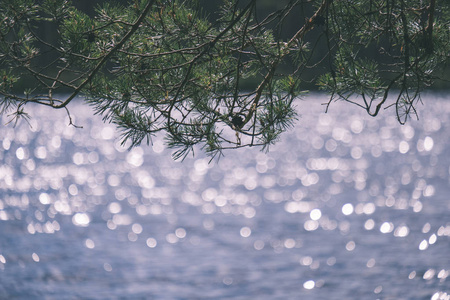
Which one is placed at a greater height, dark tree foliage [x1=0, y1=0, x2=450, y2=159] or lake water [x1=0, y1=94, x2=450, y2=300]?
lake water [x1=0, y1=94, x2=450, y2=300]

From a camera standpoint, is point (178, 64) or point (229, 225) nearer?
point (178, 64)

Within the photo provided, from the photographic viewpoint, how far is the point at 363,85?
4828 mm

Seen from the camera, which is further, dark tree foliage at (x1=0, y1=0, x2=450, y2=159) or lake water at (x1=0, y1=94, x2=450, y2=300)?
lake water at (x1=0, y1=94, x2=450, y2=300)

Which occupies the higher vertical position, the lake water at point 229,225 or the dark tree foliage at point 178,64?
the lake water at point 229,225

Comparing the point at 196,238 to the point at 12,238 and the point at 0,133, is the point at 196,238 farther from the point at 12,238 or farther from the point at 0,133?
the point at 0,133

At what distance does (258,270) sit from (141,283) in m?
3.31

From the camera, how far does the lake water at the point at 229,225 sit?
1794 centimetres

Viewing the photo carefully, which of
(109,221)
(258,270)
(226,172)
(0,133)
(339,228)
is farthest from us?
(0,133)

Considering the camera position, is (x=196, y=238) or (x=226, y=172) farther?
(x=226, y=172)

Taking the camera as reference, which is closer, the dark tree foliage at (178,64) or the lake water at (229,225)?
the dark tree foliage at (178,64)

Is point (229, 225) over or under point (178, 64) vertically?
over

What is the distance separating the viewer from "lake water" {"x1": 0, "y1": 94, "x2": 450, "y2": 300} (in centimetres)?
1794

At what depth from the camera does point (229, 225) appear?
82.8ft

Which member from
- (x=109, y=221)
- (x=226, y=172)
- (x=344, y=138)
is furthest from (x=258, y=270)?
(x=344, y=138)
